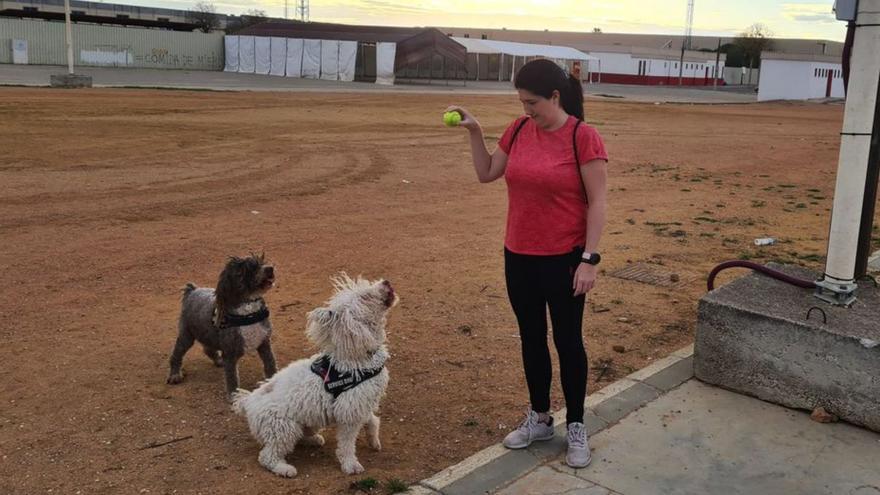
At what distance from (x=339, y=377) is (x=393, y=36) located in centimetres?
5395

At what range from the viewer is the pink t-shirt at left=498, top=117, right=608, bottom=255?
3.62 metres

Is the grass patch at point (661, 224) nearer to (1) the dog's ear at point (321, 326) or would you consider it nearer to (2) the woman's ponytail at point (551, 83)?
(2) the woman's ponytail at point (551, 83)

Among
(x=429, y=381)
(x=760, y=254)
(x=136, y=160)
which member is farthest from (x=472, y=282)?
(x=136, y=160)

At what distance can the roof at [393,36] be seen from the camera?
52.8 metres

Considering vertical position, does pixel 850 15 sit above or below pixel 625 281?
above

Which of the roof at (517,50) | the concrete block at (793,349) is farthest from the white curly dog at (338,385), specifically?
the roof at (517,50)

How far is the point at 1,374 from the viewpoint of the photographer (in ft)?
16.5

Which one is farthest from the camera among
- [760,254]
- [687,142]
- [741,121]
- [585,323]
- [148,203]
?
[741,121]

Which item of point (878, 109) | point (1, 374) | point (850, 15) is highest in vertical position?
point (850, 15)

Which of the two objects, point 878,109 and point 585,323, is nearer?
point 878,109

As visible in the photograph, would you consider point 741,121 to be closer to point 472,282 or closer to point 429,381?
Answer: point 472,282

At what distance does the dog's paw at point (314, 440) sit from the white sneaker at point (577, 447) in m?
1.32

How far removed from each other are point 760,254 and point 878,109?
427 cm

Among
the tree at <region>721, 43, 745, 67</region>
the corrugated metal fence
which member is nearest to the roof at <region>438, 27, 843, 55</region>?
the tree at <region>721, 43, 745, 67</region>
